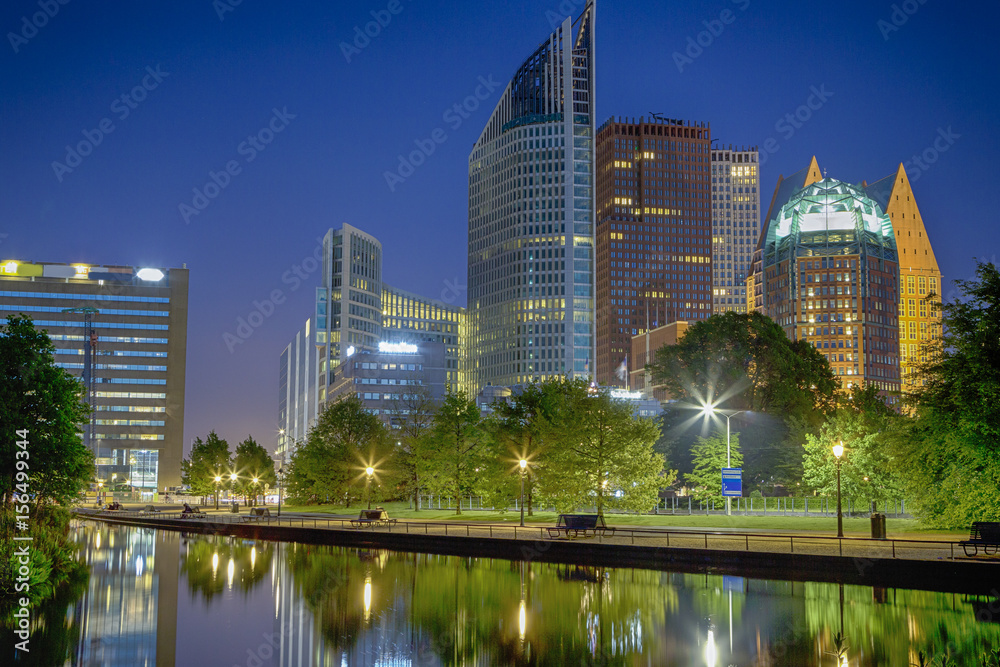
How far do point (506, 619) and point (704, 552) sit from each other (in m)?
13.6

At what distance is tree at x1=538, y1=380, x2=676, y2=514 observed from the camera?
60.2m

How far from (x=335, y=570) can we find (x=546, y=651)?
20791 mm

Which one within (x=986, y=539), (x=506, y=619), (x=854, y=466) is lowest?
(x=506, y=619)

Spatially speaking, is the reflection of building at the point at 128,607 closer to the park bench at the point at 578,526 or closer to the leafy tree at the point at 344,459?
the park bench at the point at 578,526

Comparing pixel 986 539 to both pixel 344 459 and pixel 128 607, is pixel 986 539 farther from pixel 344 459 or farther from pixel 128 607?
pixel 344 459

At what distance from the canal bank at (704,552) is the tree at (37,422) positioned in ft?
57.2

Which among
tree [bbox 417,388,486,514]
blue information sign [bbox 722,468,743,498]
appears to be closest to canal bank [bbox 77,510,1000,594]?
blue information sign [bbox 722,468,743,498]

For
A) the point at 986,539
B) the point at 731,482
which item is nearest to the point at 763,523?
the point at 731,482

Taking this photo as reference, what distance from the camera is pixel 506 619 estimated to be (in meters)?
29.0

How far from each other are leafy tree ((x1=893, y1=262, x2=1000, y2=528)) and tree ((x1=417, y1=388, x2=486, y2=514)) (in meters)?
37.8

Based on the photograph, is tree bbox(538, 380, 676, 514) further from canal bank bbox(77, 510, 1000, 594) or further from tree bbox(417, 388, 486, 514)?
tree bbox(417, 388, 486, 514)

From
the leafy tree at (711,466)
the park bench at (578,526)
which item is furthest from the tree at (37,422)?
the leafy tree at (711,466)

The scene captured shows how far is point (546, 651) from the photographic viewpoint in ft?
80.5

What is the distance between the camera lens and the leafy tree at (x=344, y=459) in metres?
90.4
